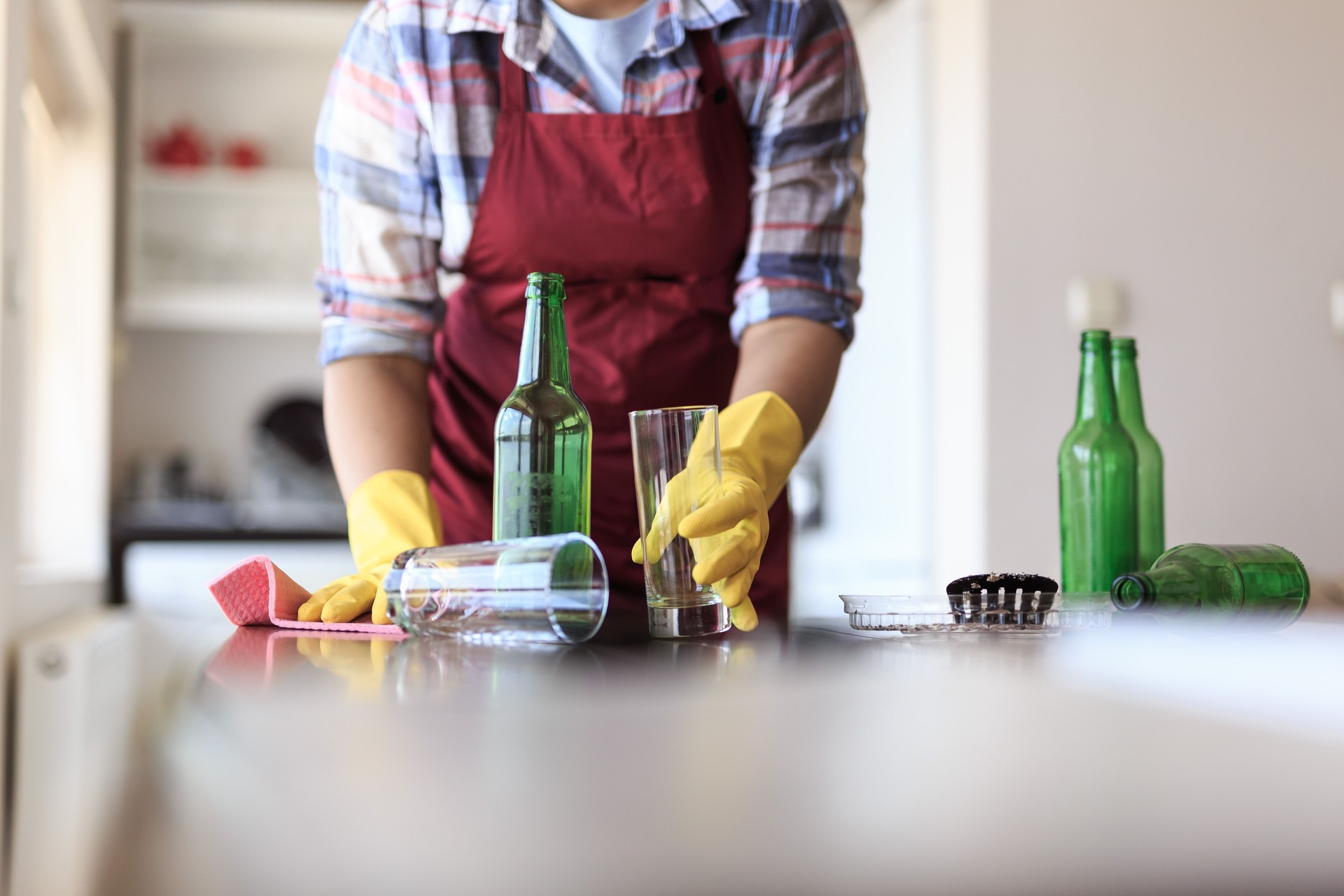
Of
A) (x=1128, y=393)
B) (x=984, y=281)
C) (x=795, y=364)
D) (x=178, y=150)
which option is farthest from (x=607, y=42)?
(x=178, y=150)

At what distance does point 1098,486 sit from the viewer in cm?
96

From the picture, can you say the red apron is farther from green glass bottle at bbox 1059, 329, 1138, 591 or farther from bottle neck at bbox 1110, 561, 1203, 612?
bottle neck at bbox 1110, 561, 1203, 612

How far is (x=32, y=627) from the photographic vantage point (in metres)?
2.15

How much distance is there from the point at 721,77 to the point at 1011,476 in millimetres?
1376

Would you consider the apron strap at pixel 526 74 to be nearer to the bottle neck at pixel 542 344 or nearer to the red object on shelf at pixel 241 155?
the bottle neck at pixel 542 344

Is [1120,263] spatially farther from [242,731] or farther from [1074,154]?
[242,731]

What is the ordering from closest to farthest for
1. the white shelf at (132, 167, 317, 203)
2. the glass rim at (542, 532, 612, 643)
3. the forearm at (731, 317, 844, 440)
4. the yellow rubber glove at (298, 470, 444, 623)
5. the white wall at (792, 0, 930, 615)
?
the glass rim at (542, 532, 612, 643), the yellow rubber glove at (298, 470, 444, 623), the forearm at (731, 317, 844, 440), the white wall at (792, 0, 930, 615), the white shelf at (132, 167, 317, 203)

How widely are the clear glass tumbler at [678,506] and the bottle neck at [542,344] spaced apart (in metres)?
0.07

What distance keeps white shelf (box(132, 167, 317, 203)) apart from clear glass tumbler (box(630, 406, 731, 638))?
9.49 ft

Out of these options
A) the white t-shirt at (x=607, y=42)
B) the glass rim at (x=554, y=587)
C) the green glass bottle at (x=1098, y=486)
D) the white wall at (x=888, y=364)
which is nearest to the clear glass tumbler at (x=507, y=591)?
the glass rim at (x=554, y=587)

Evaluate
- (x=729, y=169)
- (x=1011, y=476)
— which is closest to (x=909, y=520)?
(x=1011, y=476)

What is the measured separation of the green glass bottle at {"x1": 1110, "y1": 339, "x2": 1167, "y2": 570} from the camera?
0.98 metres

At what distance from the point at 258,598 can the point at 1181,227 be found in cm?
207

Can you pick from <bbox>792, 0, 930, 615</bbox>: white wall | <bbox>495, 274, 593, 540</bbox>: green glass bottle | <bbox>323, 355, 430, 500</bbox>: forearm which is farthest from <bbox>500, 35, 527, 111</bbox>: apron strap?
<bbox>792, 0, 930, 615</bbox>: white wall
